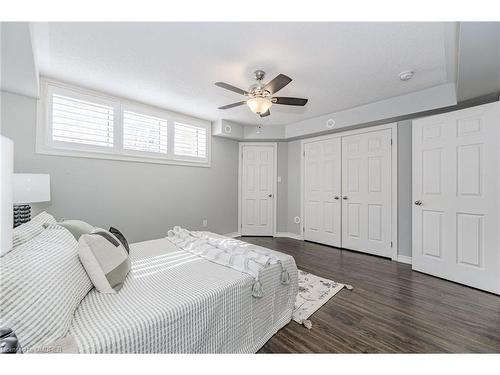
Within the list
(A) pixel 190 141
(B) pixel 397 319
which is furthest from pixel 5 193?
(A) pixel 190 141

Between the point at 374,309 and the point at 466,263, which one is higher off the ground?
the point at 466,263

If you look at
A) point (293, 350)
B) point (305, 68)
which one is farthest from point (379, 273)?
point (305, 68)

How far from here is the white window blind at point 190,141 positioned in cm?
367

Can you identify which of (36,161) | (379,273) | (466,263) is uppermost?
(36,161)

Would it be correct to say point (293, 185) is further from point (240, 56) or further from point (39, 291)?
point (39, 291)

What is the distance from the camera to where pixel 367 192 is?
11.5ft

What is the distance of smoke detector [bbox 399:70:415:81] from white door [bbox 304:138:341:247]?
1.52 meters

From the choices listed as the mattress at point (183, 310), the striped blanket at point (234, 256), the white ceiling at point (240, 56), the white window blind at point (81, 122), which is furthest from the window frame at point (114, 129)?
the mattress at point (183, 310)

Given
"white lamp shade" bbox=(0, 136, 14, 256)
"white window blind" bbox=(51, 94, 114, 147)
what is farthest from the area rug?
"white window blind" bbox=(51, 94, 114, 147)

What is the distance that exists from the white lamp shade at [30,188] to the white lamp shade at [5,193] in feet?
6.56

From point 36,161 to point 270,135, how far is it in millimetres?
3672

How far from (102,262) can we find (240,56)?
6.68 feet

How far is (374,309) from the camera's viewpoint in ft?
6.14
